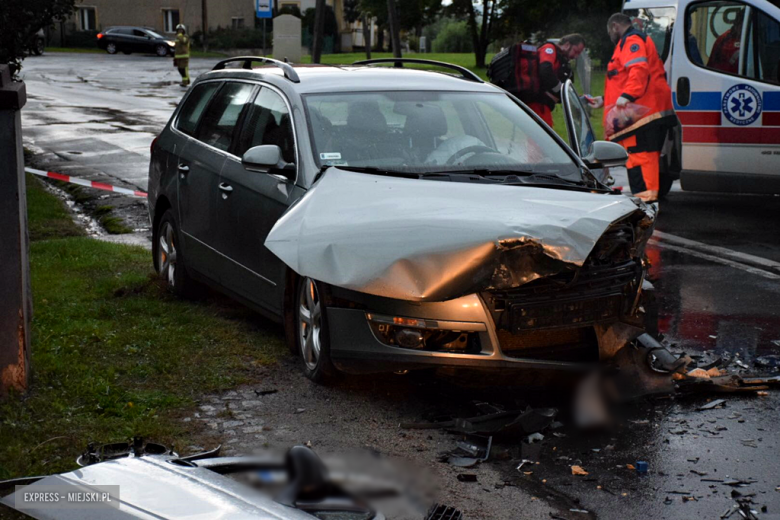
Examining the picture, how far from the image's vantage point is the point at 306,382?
5.82 m

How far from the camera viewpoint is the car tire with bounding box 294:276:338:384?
5477mm

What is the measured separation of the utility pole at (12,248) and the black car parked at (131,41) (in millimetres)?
54631

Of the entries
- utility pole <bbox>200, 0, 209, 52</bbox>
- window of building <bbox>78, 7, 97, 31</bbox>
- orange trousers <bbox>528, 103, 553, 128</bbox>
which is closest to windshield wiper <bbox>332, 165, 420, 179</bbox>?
orange trousers <bbox>528, 103, 553, 128</bbox>

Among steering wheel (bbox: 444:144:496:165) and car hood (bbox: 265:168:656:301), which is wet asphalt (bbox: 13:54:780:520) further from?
steering wheel (bbox: 444:144:496:165)

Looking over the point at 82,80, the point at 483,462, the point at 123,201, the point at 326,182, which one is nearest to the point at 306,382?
the point at 326,182

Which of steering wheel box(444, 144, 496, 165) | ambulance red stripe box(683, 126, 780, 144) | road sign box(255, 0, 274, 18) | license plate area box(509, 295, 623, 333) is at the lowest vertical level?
license plate area box(509, 295, 623, 333)

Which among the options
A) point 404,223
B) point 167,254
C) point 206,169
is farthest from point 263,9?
point 404,223

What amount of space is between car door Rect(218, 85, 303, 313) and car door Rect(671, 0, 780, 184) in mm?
6106

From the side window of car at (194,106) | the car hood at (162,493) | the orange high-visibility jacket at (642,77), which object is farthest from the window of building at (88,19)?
the car hood at (162,493)

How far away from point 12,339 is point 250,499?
226 centimetres

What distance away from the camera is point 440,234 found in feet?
16.1

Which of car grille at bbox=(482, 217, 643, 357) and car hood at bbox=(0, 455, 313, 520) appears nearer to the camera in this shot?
car hood at bbox=(0, 455, 313, 520)

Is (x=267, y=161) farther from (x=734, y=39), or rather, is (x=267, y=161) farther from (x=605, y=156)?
(x=734, y=39)

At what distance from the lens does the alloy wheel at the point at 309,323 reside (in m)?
5.61
